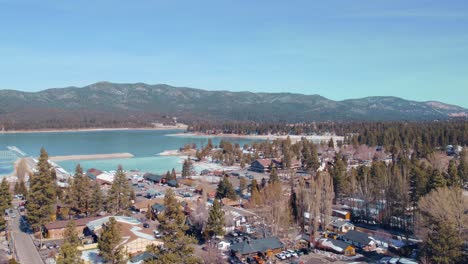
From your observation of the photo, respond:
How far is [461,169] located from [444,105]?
163m

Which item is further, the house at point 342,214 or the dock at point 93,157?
the dock at point 93,157

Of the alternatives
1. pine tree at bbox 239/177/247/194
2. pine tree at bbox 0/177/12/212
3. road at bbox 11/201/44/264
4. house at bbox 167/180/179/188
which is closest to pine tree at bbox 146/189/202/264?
road at bbox 11/201/44/264

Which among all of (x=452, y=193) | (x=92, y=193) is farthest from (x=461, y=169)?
(x=92, y=193)

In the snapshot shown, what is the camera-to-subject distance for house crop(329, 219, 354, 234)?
12.6m

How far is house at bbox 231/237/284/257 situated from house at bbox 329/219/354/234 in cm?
270

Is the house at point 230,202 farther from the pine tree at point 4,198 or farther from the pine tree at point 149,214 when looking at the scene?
the pine tree at point 4,198

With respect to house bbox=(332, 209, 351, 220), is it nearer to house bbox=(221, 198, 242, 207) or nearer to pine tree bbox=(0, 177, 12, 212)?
house bbox=(221, 198, 242, 207)

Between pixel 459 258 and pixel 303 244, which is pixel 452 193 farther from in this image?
pixel 303 244

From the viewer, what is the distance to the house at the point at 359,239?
11039 mm

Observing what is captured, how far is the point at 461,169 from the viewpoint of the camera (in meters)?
17.9

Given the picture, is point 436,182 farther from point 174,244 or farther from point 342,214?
point 174,244

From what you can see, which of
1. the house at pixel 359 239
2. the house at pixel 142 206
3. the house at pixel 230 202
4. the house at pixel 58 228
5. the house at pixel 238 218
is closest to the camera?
the house at pixel 359 239

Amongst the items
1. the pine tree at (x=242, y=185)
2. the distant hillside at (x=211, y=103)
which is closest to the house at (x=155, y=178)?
the pine tree at (x=242, y=185)

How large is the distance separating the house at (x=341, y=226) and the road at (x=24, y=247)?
27.3 feet
